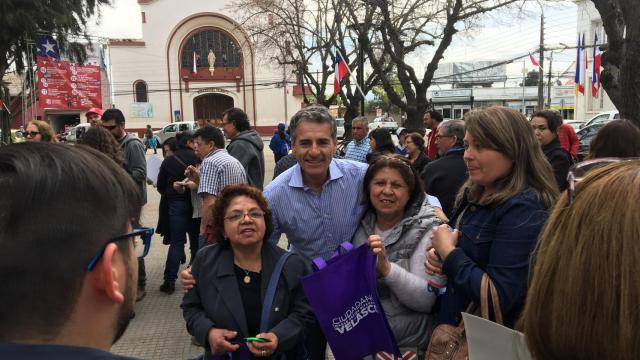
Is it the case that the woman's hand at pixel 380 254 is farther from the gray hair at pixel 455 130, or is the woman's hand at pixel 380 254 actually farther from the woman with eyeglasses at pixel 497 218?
the gray hair at pixel 455 130

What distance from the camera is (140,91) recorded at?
45406mm

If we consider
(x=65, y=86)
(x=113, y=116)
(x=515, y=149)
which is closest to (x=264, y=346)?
(x=515, y=149)

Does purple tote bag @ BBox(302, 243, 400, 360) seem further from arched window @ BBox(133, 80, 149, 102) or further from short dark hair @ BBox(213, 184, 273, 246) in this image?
arched window @ BBox(133, 80, 149, 102)

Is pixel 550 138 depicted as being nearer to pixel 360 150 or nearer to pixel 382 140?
pixel 382 140

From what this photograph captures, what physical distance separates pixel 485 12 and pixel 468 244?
12659mm

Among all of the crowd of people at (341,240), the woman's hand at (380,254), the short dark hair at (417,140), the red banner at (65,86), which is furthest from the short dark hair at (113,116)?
the red banner at (65,86)

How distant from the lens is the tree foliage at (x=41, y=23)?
7.84 m

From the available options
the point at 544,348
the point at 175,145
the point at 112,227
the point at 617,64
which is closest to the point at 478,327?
the point at 544,348

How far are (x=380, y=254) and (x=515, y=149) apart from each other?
0.76 meters

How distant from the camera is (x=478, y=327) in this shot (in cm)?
134

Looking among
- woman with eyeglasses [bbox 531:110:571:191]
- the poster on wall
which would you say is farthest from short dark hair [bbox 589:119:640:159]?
the poster on wall

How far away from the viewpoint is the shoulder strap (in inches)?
96.3

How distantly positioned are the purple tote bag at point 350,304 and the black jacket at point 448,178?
91.4 inches

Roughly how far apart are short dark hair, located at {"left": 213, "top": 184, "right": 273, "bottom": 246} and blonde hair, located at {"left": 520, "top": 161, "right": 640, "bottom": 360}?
1.86m
